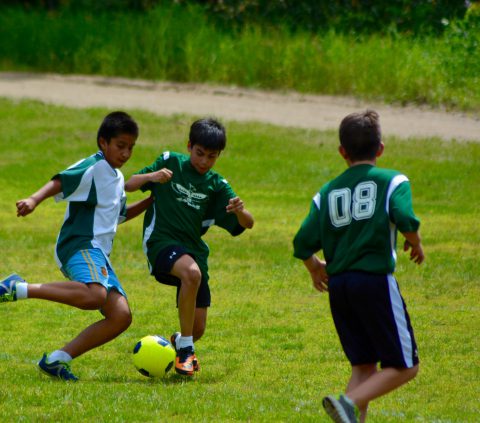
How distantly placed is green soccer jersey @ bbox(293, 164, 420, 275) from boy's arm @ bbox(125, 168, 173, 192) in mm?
1624

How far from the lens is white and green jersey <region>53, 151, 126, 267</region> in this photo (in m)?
6.50

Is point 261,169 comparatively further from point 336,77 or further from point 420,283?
point 420,283

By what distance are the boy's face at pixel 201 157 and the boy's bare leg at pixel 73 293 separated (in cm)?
103

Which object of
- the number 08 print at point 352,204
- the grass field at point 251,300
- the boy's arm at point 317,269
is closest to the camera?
the number 08 print at point 352,204

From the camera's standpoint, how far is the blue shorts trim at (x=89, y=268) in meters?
6.39

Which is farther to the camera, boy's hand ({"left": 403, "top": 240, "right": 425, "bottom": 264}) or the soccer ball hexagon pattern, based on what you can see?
the soccer ball hexagon pattern

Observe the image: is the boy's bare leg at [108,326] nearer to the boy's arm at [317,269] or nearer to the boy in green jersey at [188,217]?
the boy in green jersey at [188,217]

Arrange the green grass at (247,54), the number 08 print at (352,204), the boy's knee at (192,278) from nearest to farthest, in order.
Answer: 1. the number 08 print at (352,204)
2. the boy's knee at (192,278)
3. the green grass at (247,54)

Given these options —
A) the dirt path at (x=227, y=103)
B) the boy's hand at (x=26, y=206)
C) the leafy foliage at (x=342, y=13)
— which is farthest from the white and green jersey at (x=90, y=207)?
the leafy foliage at (x=342, y=13)

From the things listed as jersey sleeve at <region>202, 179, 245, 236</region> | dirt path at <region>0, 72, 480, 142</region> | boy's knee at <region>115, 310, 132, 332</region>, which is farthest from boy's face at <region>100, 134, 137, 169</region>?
dirt path at <region>0, 72, 480, 142</region>

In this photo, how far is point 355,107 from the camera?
17.6 meters

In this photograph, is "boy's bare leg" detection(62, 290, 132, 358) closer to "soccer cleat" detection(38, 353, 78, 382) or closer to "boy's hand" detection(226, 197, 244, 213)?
"soccer cleat" detection(38, 353, 78, 382)

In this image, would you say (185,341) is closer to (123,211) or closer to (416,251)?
(123,211)

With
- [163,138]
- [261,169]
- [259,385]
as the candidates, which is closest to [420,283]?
[259,385]
